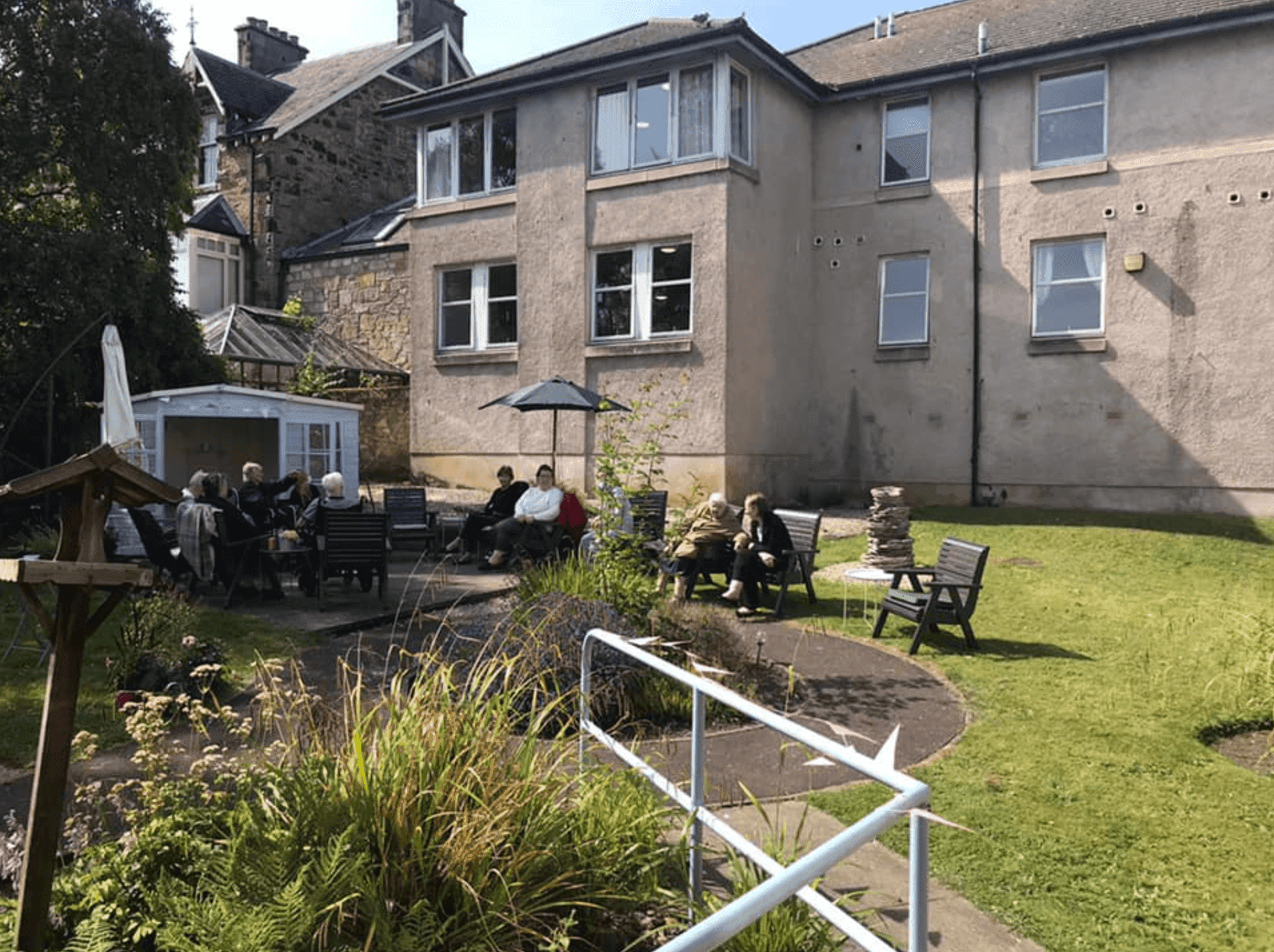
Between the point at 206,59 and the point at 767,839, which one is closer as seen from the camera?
the point at 767,839

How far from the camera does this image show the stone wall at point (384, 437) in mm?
23594

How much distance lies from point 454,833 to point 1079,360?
663 inches

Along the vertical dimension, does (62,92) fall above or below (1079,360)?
above

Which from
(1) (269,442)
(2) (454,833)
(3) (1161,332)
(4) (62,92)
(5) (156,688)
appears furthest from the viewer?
(1) (269,442)

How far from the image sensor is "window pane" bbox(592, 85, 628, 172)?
1867 centimetres

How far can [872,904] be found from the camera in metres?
3.71

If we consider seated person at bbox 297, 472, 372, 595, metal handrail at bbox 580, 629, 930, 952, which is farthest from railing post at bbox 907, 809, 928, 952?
seated person at bbox 297, 472, 372, 595

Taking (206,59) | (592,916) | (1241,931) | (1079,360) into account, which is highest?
(206,59)

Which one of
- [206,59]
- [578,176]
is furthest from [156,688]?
[206,59]

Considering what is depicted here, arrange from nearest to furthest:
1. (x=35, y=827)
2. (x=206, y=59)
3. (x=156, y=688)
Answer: (x=35, y=827)
(x=156, y=688)
(x=206, y=59)

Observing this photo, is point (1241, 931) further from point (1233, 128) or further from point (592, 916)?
point (1233, 128)

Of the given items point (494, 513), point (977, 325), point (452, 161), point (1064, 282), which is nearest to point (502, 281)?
point (452, 161)

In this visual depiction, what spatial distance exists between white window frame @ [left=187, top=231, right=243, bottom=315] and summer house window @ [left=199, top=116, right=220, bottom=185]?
8.99 feet

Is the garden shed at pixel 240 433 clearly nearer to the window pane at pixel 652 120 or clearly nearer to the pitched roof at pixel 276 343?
the pitched roof at pixel 276 343
